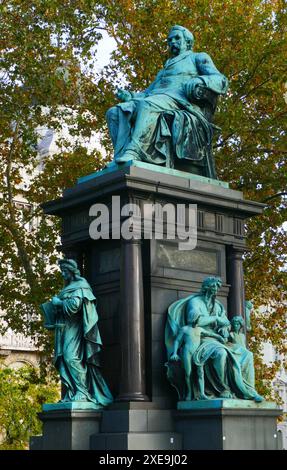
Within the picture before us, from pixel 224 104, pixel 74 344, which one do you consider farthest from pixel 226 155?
pixel 74 344

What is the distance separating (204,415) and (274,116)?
13.0 m

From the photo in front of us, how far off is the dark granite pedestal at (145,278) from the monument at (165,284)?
2cm

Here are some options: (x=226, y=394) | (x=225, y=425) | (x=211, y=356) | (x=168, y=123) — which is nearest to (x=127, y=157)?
(x=168, y=123)

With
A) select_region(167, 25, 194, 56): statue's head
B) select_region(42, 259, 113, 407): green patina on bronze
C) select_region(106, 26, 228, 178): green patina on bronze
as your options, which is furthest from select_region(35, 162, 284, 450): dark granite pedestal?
select_region(167, 25, 194, 56): statue's head

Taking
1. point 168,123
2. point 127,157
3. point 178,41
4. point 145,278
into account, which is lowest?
point 145,278

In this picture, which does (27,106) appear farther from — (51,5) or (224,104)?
(224,104)

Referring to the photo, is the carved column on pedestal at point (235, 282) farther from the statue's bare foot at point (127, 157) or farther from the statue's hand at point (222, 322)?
the statue's bare foot at point (127, 157)

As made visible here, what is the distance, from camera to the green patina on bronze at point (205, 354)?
11.1 m

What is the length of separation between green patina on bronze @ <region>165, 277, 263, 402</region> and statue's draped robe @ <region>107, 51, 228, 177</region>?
2.05m

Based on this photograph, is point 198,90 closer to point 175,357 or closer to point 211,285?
point 211,285

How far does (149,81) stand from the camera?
22719mm

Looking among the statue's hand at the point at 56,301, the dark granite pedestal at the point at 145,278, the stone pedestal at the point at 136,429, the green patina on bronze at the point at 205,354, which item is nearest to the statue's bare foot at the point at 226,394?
the green patina on bronze at the point at 205,354

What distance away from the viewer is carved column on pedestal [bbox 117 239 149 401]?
36.6 feet

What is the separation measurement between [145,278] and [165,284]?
30 centimetres
